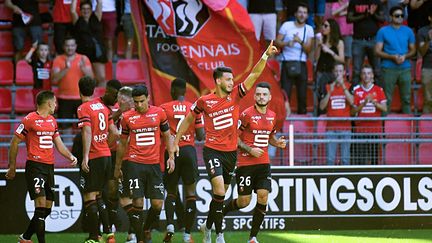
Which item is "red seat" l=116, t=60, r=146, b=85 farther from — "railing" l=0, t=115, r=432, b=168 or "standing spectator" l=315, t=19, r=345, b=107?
"standing spectator" l=315, t=19, r=345, b=107

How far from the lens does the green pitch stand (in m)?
14.8

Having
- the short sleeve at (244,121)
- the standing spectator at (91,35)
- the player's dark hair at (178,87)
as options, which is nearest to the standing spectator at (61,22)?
the standing spectator at (91,35)

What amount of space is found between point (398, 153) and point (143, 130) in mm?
5054

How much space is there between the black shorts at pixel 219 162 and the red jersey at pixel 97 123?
145 cm

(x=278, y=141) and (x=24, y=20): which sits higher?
(x=24, y=20)

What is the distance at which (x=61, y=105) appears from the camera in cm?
1741

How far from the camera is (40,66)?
17.8m

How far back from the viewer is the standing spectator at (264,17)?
18562mm

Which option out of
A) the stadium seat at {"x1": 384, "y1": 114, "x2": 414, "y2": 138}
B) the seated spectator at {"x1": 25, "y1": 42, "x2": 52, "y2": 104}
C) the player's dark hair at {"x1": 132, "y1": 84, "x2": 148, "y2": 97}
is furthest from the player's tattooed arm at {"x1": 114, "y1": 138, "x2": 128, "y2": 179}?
the stadium seat at {"x1": 384, "y1": 114, "x2": 414, "y2": 138}

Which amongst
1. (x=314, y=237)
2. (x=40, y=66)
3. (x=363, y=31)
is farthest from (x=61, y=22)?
(x=314, y=237)

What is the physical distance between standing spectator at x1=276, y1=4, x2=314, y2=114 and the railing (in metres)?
1.78

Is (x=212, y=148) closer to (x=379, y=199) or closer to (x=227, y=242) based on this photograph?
(x=227, y=242)

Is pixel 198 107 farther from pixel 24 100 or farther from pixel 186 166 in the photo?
pixel 24 100

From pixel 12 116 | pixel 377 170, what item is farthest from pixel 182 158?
pixel 12 116
